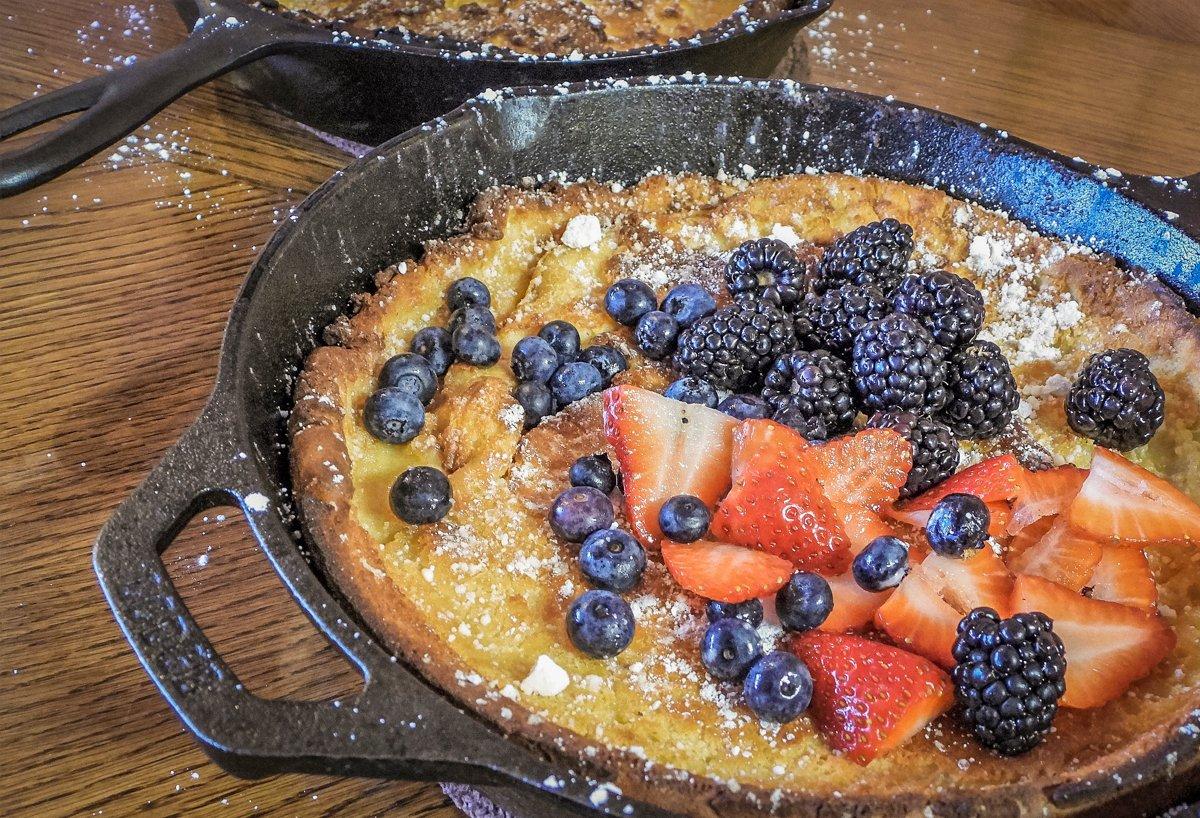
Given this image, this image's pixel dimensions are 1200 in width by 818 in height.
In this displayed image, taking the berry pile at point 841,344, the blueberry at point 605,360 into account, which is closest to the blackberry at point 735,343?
the berry pile at point 841,344

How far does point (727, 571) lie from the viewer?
1270 mm

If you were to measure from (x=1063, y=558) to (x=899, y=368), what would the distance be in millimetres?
349

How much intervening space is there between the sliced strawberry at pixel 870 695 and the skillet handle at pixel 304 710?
307 mm

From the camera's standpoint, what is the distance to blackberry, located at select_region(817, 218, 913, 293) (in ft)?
5.59

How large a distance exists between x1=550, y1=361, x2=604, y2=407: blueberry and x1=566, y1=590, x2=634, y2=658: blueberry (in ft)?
1.33

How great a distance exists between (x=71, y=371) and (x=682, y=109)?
1.25m

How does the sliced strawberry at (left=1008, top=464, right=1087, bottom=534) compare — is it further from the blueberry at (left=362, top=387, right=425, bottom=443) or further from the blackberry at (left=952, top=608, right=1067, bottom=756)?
the blueberry at (left=362, top=387, right=425, bottom=443)

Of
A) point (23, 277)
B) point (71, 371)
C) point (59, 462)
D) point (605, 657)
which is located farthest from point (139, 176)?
point (605, 657)

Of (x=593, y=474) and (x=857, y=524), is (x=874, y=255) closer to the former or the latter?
(x=857, y=524)

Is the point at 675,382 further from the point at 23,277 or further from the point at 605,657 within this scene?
the point at 23,277

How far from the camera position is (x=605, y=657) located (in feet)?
4.17

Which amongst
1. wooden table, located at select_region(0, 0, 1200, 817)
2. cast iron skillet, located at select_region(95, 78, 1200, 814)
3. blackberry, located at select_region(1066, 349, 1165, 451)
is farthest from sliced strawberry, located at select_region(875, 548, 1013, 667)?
wooden table, located at select_region(0, 0, 1200, 817)

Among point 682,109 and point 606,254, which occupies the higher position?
point 682,109

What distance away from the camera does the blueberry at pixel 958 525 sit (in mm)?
1293
